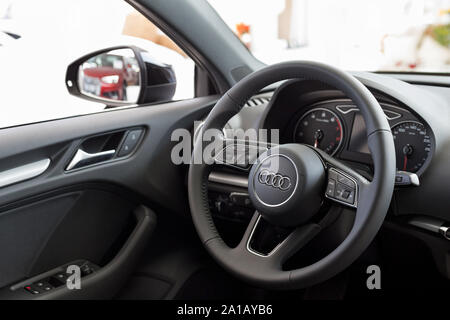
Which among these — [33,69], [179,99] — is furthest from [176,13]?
[33,69]

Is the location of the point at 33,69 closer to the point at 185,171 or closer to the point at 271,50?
the point at 185,171

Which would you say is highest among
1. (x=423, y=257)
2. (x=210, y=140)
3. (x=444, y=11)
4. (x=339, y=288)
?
(x=444, y=11)

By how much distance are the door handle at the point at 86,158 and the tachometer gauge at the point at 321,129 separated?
0.60 meters

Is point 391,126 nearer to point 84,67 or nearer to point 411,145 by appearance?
point 411,145

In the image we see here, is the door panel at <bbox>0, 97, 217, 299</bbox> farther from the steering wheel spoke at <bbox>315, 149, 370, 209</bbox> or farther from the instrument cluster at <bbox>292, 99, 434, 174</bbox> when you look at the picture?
the steering wheel spoke at <bbox>315, 149, 370, 209</bbox>

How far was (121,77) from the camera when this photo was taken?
5.00ft

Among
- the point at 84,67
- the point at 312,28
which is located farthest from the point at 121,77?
the point at 312,28

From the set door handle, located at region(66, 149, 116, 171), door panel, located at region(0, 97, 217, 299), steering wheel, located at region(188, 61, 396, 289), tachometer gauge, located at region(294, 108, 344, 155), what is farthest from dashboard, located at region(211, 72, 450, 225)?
door handle, located at region(66, 149, 116, 171)

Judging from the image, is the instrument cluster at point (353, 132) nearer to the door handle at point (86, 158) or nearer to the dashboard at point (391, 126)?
the dashboard at point (391, 126)

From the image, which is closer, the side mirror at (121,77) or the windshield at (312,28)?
the side mirror at (121,77)

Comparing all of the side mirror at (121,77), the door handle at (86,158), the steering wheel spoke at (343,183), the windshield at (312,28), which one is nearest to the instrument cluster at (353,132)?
the steering wheel spoke at (343,183)

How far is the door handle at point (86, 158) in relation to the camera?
3.98 feet

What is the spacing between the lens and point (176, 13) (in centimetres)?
131

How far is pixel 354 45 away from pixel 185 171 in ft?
11.0
